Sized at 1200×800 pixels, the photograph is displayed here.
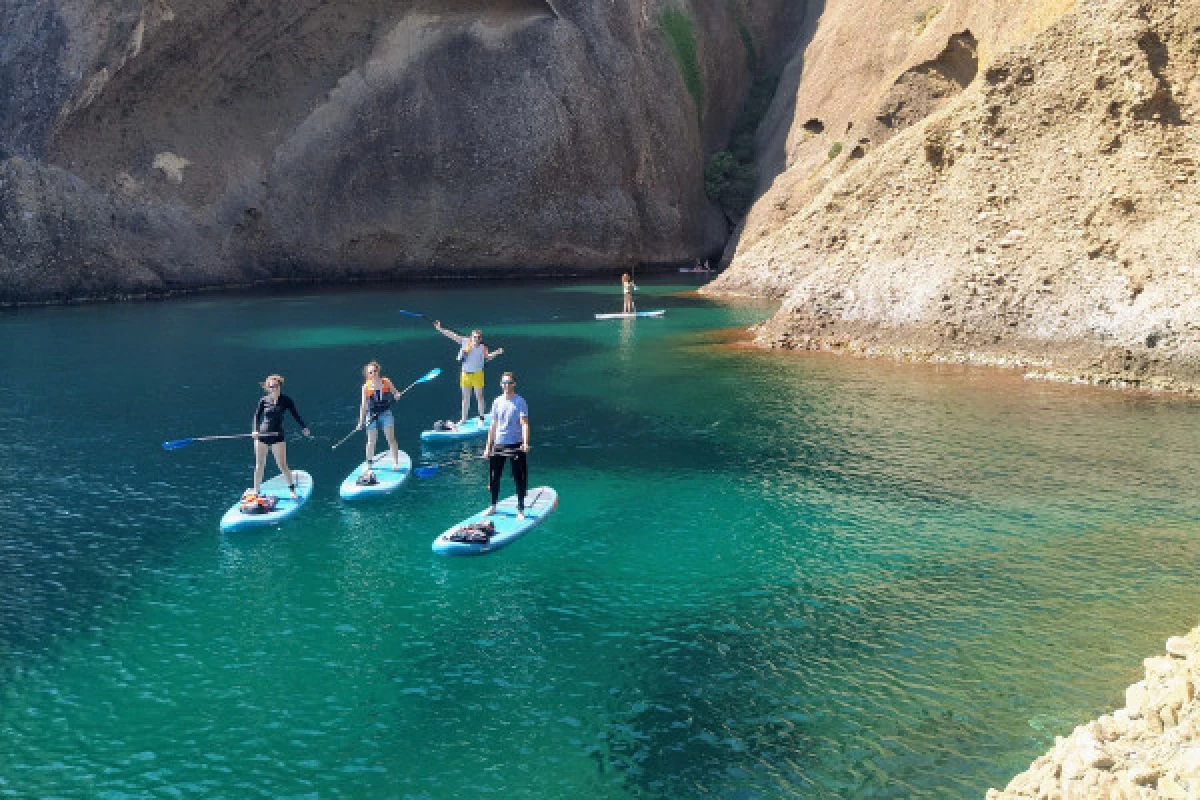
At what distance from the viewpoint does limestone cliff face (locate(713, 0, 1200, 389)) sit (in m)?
33.8

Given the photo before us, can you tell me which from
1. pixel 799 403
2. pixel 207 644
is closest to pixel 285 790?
pixel 207 644

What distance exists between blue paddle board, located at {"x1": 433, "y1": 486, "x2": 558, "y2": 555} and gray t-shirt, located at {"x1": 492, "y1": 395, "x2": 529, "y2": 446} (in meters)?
1.52

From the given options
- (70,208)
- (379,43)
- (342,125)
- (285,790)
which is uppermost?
(379,43)

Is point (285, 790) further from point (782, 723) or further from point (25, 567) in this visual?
point (25, 567)

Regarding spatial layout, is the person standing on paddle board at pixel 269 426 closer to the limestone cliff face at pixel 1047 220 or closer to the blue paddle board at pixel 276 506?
the blue paddle board at pixel 276 506

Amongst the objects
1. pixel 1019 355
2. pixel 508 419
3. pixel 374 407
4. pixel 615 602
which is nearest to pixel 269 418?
pixel 374 407

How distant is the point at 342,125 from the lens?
74938 millimetres

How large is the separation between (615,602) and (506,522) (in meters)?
3.98

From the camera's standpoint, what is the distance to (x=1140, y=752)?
9328mm

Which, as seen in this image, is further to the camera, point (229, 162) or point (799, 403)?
point (229, 162)

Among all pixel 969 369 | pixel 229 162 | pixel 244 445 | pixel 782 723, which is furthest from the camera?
pixel 229 162

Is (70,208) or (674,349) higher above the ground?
(70,208)

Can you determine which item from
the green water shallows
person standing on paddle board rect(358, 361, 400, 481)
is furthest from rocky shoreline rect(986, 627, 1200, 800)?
person standing on paddle board rect(358, 361, 400, 481)

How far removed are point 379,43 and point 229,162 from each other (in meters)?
13.2
